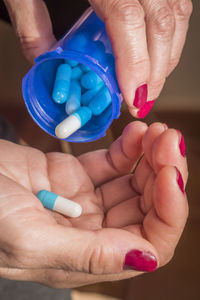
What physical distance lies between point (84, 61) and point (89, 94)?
0.86ft

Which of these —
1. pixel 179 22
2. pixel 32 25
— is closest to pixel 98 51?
pixel 32 25

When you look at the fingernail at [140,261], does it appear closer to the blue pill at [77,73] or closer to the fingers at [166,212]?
the fingers at [166,212]

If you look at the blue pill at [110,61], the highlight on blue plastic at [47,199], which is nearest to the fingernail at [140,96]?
the blue pill at [110,61]

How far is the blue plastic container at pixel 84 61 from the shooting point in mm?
881

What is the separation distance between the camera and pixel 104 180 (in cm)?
110

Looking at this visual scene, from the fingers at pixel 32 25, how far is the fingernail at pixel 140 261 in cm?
71

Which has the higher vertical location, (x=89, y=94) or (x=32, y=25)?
(x=32, y=25)

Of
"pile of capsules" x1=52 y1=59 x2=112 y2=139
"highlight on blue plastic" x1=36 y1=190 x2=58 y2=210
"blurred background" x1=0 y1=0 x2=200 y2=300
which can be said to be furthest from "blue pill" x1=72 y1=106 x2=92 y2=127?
"blurred background" x1=0 y1=0 x2=200 y2=300

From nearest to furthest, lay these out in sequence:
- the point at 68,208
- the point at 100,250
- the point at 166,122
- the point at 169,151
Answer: the point at 100,250 → the point at 169,151 → the point at 68,208 → the point at 166,122

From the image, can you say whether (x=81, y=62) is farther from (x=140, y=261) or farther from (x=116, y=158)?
(x=140, y=261)

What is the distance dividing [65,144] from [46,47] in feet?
3.04

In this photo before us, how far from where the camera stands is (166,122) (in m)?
2.00

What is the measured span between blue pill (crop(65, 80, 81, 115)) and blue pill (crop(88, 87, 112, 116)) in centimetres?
4

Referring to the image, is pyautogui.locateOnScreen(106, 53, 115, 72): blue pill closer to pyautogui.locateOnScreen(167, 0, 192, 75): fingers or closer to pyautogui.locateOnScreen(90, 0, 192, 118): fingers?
pyautogui.locateOnScreen(90, 0, 192, 118): fingers
